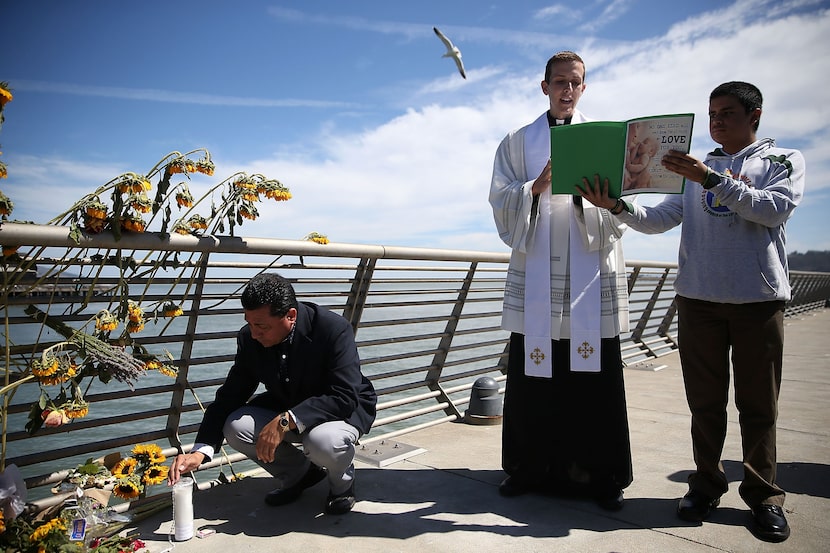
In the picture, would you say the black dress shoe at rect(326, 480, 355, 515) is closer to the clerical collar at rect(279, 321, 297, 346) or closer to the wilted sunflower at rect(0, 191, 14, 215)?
the clerical collar at rect(279, 321, 297, 346)

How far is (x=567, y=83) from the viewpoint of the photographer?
3.01m

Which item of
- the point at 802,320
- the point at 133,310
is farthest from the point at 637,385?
the point at 802,320

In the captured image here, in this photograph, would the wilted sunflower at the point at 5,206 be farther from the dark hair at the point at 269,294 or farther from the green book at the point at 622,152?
the green book at the point at 622,152

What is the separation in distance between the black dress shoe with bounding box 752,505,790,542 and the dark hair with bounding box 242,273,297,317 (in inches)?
88.5

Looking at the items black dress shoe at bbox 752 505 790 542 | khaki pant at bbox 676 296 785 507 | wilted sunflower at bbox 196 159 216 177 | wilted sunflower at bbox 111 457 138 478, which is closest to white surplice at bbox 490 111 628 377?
khaki pant at bbox 676 296 785 507

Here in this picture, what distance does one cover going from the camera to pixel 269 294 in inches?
110

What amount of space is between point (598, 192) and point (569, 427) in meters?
1.18

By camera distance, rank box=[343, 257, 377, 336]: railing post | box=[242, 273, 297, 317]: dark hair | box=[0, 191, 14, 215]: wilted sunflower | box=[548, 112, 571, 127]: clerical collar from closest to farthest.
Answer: box=[0, 191, 14, 215]: wilted sunflower, box=[242, 273, 297, 317]: dark hair, box=[548, 112, 571, 127]: clerical collar, box=[343, 257, 377, 336]: railing post

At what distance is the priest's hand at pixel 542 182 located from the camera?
293 cm

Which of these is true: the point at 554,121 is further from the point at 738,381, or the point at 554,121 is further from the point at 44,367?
the point at 44,367

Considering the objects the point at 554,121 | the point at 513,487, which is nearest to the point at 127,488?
the point at 513,487

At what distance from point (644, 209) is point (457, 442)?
2.03 metres

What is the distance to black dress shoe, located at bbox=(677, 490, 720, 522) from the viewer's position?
2791mm

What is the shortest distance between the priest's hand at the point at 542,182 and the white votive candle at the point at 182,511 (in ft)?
6.72
